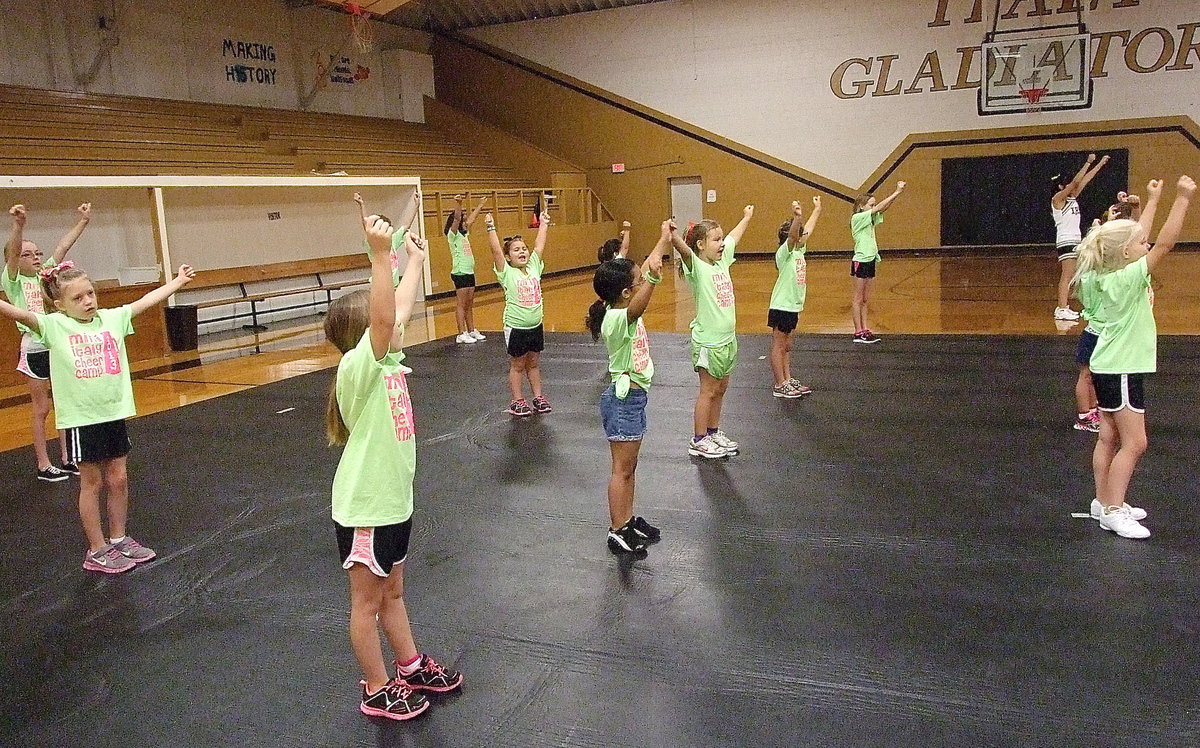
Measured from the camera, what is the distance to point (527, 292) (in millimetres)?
6867

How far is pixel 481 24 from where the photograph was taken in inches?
861

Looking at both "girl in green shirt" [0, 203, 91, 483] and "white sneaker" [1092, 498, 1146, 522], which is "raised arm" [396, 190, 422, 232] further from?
"white sneaker" [1092, 498, 1146, 522]

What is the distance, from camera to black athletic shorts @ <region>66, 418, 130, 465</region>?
159 inches

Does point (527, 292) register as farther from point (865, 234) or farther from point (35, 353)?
point (865, 234)

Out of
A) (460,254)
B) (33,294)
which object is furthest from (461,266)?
(33,294)

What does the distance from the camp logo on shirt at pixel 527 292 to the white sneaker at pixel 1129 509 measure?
13.7 ft

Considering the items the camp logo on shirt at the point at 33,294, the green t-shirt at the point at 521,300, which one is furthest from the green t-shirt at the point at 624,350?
the camp logo on shirt at the point at 33,294

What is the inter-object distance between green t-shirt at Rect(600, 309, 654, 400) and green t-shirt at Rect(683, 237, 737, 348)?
1.22 m

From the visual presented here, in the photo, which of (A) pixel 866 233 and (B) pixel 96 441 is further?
(A) pixel 866 233

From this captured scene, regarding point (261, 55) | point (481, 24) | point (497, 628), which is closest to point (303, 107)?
point (261, 55)

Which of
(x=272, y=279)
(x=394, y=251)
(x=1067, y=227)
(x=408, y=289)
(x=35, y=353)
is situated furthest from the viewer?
(x=272, y=279)

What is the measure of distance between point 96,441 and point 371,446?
2.20 m

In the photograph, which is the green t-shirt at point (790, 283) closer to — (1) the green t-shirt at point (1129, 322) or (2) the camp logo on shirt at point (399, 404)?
(1) the green t-shirt at point (1129, 322)

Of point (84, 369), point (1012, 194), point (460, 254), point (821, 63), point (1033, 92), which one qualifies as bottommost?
point (84, 369)
